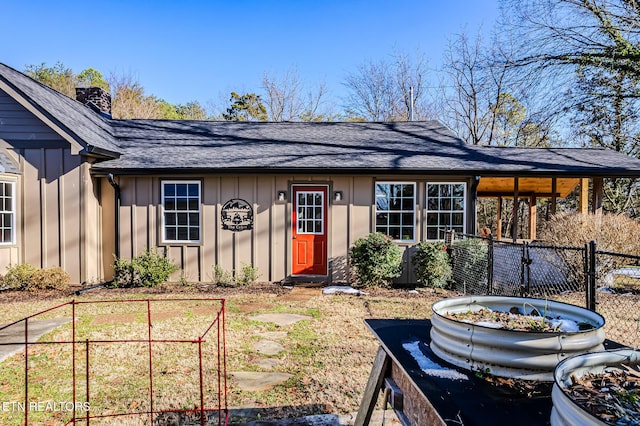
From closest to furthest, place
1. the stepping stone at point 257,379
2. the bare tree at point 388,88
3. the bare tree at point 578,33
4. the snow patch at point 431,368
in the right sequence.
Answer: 1. the snow patch at point 431,368
2. the stepping stone at point 257,379
3. the bare tree at point 578,33
4. the bare tree at point 388,88

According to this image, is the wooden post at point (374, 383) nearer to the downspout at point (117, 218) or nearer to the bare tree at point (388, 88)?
the downspout at point (117, 218)

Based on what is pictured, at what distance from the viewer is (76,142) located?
26.7 ft

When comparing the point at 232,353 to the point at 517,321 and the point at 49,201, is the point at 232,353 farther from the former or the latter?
the point at 49,201

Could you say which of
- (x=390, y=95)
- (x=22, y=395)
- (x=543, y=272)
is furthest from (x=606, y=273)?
(x=390, y=95)

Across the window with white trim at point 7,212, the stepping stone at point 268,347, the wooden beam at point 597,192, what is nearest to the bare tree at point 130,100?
the window with white trim at point 7,212

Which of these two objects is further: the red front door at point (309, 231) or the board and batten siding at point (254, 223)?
the red front door at point (309, 231)

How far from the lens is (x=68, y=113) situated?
Answer: 29.9 feet

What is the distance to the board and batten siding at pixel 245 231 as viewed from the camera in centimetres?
Result: 895

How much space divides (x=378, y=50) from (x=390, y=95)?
114 inches

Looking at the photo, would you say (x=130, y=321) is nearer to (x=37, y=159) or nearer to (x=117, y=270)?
(x=117, y=270)

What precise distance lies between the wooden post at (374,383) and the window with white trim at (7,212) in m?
8.82

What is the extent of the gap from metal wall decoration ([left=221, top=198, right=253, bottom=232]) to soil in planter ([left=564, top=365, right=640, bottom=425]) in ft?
26.6

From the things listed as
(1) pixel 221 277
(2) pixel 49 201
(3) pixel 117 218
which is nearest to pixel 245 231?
(1) pixel 221 277

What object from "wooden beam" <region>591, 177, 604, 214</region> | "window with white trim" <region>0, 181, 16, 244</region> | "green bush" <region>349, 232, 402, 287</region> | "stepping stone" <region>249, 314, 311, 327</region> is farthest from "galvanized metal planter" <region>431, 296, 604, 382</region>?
"wooden beam" <region>591, 177, 604, 214</region>
